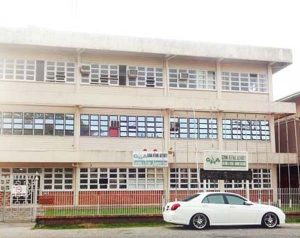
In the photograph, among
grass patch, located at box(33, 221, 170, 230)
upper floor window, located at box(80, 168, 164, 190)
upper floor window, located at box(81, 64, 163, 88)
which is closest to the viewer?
grass patch, located at box(33, 221, 170, 230)

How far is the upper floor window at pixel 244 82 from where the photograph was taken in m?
30.9

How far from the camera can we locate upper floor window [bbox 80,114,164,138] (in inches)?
1120

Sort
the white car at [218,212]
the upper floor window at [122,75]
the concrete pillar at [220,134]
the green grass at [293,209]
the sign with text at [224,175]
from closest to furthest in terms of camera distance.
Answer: the white car at [218,212], the green grass at [293,209], the sign with text at [224,175], the upper floor window at [122,75], the concrete pillar at [220,134]

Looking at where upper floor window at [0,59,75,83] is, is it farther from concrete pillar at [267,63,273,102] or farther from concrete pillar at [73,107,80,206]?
concrete pillar at [267,63,273,102]

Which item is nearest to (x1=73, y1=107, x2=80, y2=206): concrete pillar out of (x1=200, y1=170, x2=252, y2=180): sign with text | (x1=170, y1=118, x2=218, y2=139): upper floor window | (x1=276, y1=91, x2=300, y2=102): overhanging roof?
(x1=170, y1=118, x2=218, y2=139): upper floor window

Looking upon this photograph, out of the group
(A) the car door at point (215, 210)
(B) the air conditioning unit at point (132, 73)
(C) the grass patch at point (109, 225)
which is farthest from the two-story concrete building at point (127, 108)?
(A) the car door at point (215, 210)

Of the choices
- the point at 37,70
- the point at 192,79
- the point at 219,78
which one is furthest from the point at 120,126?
the point at 219,78

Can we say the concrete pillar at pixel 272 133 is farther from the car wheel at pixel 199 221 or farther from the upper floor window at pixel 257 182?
the car wheel at pixel 199 221

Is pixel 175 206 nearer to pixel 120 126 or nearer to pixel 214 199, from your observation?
pixel 214 199

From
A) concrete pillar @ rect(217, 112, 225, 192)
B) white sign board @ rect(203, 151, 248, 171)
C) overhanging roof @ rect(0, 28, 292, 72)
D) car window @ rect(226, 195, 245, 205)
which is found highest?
overhanging roof @ rect(0, 28, 292, 72)

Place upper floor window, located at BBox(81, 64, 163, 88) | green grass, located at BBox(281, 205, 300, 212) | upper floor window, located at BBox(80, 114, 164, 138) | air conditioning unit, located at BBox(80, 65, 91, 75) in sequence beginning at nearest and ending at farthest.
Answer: green grass, located at BBox(281, 205, 300, 212), upper floor window, located at BBox(80, 114, 164, 138), air conditioning unit, located at BBox(80, 65, 91, 75), upper floor window, located at BBox(81, 64, 163, 88)

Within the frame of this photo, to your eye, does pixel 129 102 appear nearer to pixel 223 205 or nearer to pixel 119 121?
pixel 119 121

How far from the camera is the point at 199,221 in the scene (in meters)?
16.4

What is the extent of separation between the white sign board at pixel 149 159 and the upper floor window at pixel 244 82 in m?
8.99
